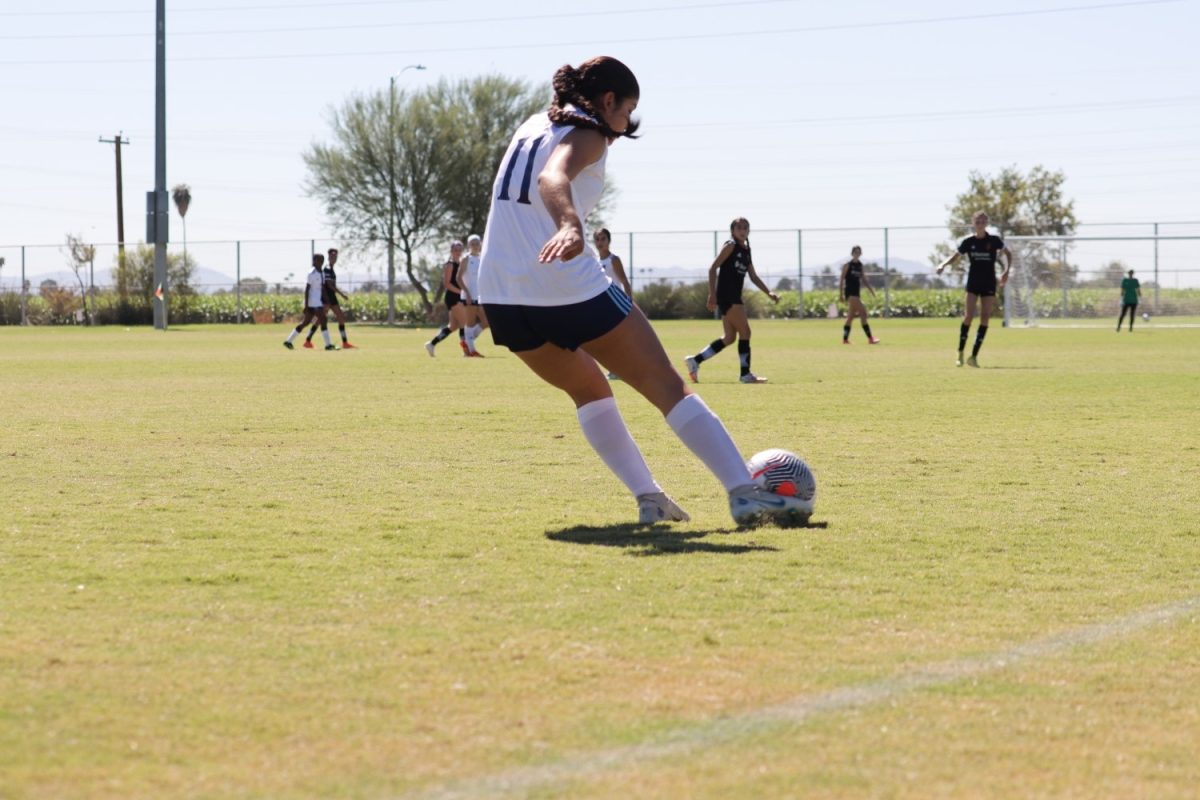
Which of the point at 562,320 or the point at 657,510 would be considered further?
the point at 657,510

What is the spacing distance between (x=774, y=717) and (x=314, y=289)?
1061 inches

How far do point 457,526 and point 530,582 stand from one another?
1407 millimetres

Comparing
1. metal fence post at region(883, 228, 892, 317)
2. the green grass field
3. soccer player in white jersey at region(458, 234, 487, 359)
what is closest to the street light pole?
metal fence post at region(883, 228, 892, 317)

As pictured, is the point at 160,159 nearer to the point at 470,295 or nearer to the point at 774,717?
the point at 470,295

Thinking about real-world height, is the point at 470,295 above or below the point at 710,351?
above

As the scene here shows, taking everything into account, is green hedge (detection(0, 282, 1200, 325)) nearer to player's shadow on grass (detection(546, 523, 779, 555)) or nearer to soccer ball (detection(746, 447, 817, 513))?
soccer ball (detection(746, 447, 817, 513))

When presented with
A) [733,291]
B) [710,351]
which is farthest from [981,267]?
[710,351]

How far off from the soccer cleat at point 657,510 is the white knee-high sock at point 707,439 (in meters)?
0.27

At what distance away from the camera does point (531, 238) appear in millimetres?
6566

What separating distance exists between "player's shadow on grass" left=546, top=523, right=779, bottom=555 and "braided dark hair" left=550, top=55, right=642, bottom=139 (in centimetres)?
157

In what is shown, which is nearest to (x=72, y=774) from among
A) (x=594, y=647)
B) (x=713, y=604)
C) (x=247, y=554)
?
(x=594, y=647)

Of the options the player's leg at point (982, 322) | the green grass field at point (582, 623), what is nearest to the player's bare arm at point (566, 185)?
the green grass field at point (582, 623)

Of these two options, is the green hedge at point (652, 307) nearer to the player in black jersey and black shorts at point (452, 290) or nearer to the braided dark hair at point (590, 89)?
the player in black jersey and black shorts at point (452, 290)

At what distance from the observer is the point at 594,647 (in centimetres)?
441
